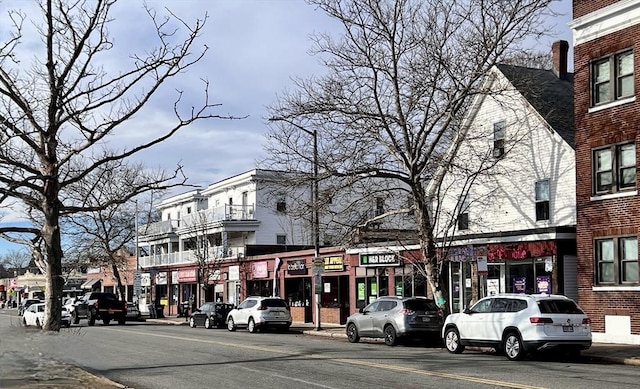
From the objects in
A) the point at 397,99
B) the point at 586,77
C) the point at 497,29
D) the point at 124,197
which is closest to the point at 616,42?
the point at 586,77

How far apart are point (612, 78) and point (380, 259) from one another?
14115 millimetres

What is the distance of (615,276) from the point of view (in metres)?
23.5

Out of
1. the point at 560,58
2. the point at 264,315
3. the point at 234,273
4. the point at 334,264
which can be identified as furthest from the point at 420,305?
the point at 234,273

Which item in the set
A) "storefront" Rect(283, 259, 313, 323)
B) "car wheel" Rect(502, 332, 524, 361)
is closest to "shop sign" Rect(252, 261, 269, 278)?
"storefront" Rect(283, 259, 313, 323)

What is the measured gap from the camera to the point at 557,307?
1881 centimetres

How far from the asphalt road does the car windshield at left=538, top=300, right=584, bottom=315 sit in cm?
132

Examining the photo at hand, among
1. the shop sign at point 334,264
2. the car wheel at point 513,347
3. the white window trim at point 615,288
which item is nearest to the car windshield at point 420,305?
the white window trim at point 615,288

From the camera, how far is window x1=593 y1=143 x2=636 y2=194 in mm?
23266

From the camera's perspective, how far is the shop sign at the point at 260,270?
46.0 m

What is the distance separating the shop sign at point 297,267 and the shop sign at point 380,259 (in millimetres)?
6145

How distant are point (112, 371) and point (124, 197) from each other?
883 cm

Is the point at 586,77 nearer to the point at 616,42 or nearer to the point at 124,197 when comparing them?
the point at 616,42

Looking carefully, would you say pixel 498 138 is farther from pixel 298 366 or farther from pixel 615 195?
pixel 298 366

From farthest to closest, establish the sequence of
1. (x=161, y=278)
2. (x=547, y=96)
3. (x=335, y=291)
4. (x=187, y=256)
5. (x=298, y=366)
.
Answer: (x=161, y=278)
(x=187, y=256)
(x=335, y=291)
(x=547, y=96)
(x=298, y=366)
